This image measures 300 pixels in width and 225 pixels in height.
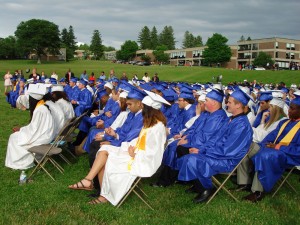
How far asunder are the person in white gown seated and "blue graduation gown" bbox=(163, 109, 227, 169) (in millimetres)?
2364

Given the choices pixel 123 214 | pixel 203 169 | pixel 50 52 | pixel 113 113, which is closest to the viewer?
pixel 123 214

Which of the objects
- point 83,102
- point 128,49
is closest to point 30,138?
point 83,102

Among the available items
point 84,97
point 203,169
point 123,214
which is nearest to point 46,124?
point 123,214

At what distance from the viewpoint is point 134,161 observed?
5.39 metres

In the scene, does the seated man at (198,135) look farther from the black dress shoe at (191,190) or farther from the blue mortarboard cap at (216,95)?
the black dress shoe at (191,190)

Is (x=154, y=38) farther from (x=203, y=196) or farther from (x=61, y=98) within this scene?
(x=203, y=196)

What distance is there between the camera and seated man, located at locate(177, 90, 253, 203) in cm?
549

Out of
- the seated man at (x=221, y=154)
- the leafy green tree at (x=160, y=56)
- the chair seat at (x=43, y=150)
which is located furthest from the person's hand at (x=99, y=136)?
the leafy green tree at (x=160, y=56)

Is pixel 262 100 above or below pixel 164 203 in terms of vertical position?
above

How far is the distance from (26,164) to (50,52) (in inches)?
3890

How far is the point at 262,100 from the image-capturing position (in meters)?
8.49

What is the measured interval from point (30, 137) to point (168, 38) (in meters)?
147

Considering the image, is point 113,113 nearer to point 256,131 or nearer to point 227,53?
point 256,131

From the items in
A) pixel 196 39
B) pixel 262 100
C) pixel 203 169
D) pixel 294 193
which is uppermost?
pixel 196 39
